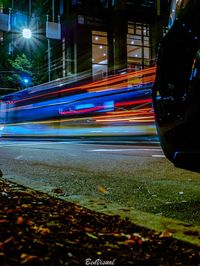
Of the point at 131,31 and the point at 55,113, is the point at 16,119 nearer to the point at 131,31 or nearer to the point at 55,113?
the point at 55,113

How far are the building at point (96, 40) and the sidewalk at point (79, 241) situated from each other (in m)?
30.6

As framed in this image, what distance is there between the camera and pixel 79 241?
10.3ft

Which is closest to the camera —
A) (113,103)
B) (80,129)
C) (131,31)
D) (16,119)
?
(113,103)

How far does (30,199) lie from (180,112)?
6.51 feet

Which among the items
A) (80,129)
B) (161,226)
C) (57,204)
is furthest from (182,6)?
(80,129)

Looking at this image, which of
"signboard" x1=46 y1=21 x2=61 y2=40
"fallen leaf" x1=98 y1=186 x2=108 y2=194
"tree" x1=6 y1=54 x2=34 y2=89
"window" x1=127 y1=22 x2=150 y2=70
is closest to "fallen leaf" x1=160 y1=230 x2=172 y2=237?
"fallen leaf" x1=98 y1=186 x2=108 y2=194

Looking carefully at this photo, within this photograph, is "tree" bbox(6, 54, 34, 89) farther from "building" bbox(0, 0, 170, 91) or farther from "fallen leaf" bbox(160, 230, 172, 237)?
"fallen leaf" bbox(160, 230, 172, 237)

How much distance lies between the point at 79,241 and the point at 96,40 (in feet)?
114

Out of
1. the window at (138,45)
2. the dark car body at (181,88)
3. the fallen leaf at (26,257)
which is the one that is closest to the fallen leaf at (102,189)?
the dark car body at (181,88)

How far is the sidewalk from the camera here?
2.75 m

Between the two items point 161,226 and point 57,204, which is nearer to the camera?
point 161,226

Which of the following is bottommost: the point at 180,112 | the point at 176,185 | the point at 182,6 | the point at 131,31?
the point at 176,185

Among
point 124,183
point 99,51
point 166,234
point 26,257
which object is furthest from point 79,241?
point 99,51

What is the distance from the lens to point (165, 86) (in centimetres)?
405
